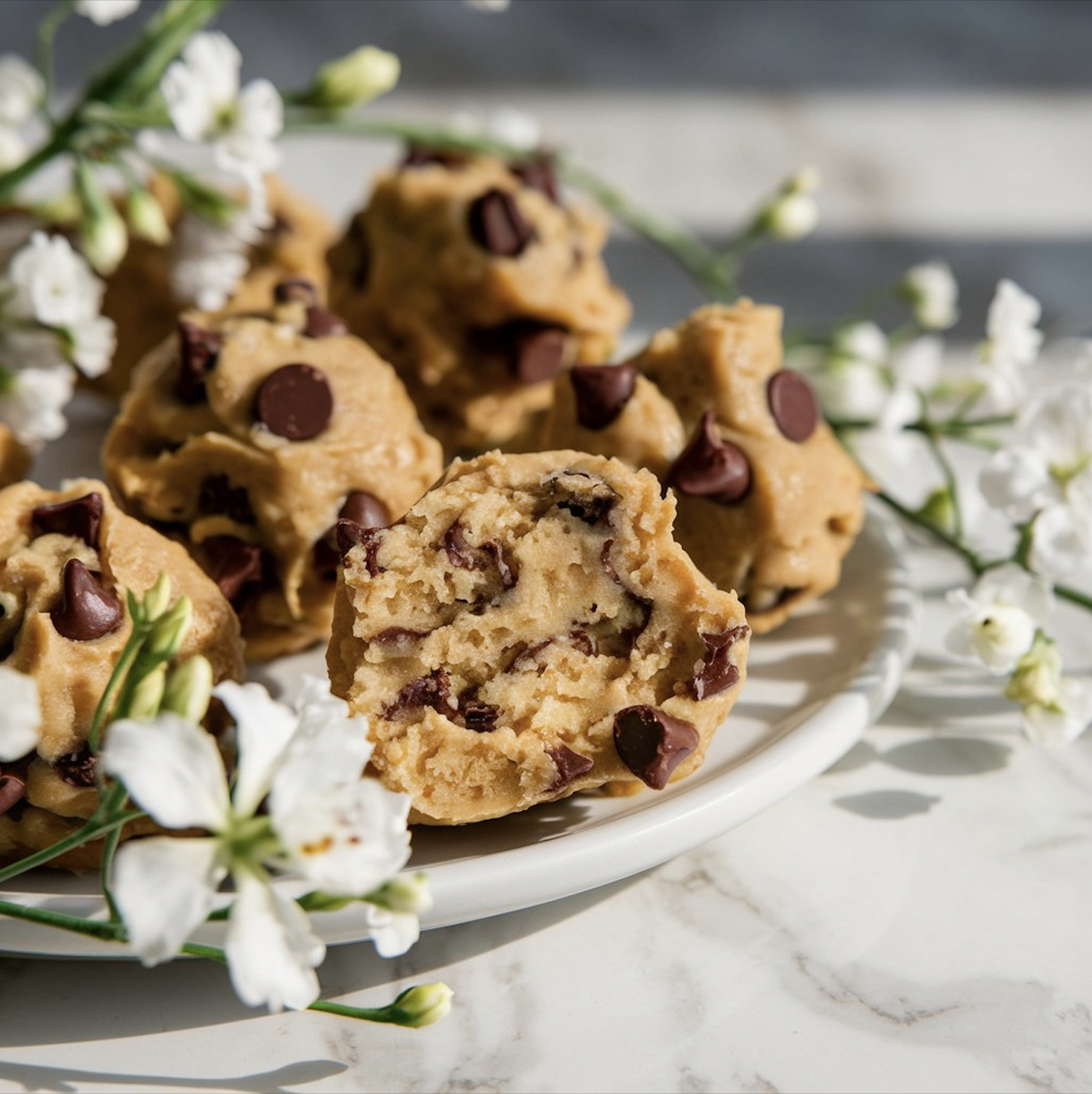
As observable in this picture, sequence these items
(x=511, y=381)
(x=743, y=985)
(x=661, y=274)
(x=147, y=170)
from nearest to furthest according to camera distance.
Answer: (x=743, y=985)
(x=511, y=381)
(x=147, y=170)
(x=661, y=274)

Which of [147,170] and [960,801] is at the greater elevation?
[147,170]

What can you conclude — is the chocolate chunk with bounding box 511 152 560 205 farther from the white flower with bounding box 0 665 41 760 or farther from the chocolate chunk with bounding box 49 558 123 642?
the white flower with bounding box 0 665 41 760

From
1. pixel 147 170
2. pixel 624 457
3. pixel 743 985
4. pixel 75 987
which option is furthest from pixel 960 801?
pixel 147 170

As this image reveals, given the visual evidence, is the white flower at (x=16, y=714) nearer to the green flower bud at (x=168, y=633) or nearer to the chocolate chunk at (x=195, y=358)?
the green flower bud at (x=168, y=633)

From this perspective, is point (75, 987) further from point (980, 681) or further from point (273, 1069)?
point (980, 681)

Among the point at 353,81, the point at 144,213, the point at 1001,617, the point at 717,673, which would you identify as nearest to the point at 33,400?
the point at 144,213

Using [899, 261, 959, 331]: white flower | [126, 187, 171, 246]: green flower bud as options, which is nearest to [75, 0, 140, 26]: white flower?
[126, 187, 171, 246]: green flower bud
